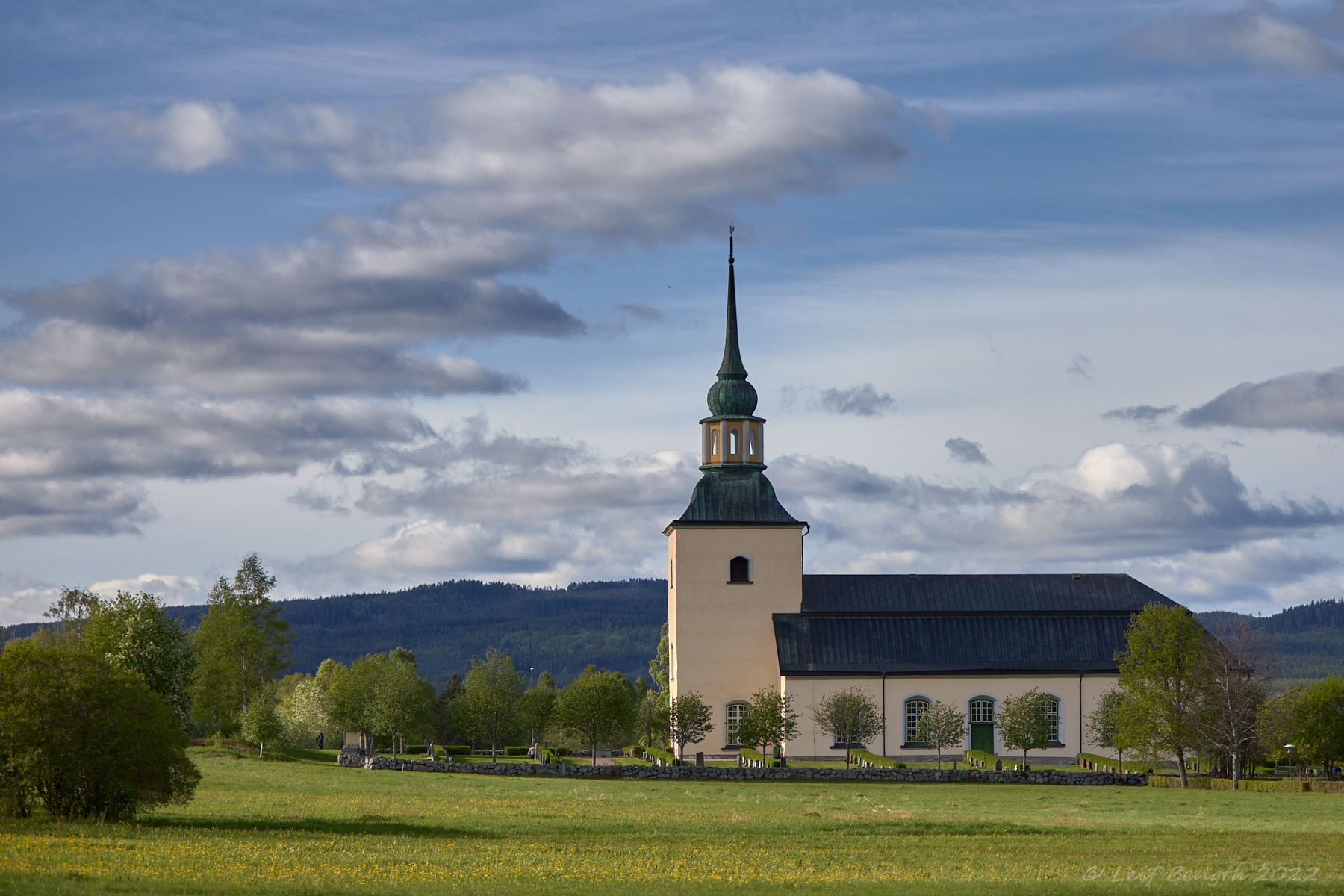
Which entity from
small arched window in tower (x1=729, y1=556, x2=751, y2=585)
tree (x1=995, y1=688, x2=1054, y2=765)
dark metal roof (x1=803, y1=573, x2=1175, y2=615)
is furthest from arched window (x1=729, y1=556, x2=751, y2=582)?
tree (x1=995, y1=688, x2=1054, y2=765)

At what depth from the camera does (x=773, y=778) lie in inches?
2148

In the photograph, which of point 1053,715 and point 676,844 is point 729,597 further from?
point 676,844

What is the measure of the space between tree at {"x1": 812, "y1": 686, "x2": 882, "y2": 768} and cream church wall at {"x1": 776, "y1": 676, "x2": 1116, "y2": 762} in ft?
2.22

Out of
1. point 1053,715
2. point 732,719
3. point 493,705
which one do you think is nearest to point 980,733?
point 1053,715

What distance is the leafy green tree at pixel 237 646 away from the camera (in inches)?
3184

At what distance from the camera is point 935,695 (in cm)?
6425

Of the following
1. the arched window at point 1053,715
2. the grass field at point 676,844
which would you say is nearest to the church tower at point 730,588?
the arched window at point 1053,715

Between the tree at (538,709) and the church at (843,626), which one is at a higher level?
the church at (843,626)

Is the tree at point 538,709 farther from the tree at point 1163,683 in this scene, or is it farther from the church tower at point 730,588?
the tree at point 1163,683

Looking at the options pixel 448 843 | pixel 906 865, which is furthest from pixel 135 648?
pixel 906 865

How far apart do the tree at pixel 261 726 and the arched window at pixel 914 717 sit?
30.0m

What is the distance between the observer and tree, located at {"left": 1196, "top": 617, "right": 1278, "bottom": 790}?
53438 millimetres

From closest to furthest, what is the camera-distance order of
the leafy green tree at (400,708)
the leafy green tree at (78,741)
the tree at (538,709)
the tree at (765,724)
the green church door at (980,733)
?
the leafy green tree at (78,741) → the tree at (765,724) → the green church door at (980,733) → the tree at (538,709) → the leafy green tree at (400,708)

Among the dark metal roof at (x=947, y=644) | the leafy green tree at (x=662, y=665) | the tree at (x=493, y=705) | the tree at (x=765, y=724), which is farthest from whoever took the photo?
the leafy green tree at (x=662, y=665)
